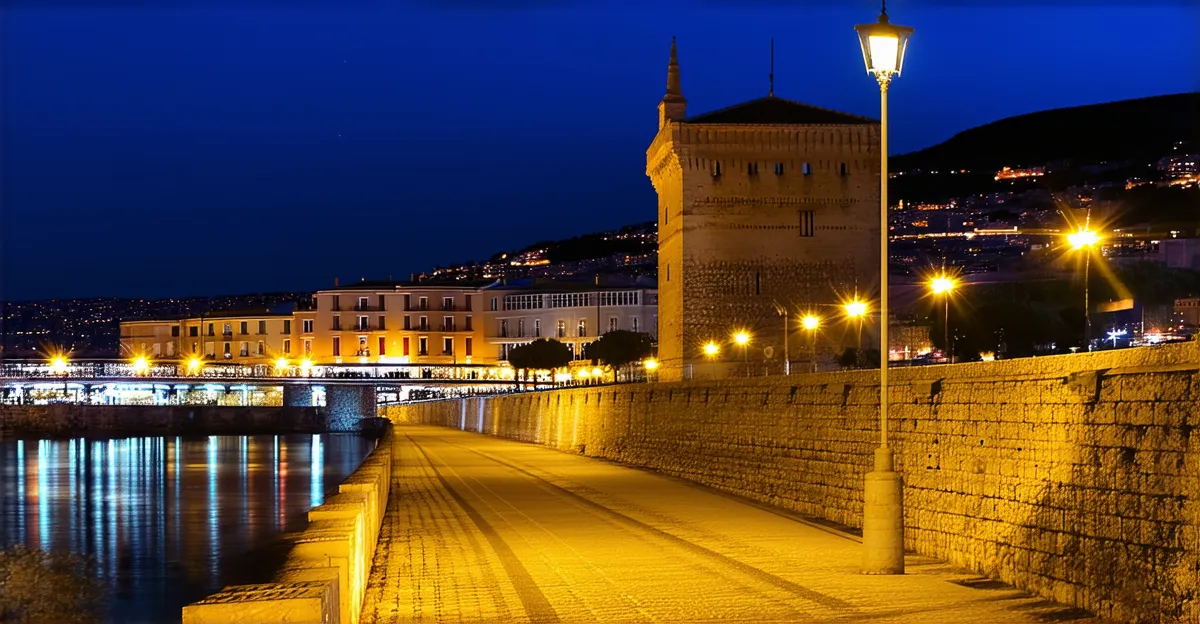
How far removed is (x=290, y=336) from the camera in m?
134

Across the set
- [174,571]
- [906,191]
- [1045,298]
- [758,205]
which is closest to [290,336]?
[906,191]

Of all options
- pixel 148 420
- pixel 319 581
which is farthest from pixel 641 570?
pixel 148 420

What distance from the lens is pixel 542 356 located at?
100688 mm

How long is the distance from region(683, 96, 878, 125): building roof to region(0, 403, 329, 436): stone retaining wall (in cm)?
6456

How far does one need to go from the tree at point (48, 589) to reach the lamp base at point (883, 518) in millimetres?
16664

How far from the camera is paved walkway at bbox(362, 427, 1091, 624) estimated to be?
12.7 metres

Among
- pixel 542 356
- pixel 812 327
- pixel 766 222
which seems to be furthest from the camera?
pixel 542 356

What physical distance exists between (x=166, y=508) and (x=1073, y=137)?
→ 133667 millimetres

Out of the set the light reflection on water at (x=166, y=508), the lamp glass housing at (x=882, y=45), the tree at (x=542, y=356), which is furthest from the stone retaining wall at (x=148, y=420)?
the lamp glass housing at (x=882, y=45)

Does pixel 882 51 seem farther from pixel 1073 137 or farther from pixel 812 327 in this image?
pixel 1073 137

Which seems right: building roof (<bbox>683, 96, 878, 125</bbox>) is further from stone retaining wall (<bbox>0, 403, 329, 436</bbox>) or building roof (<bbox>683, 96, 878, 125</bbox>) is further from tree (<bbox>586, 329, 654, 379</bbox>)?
stone retaining wall (<bbox>0, 403, 329, 436</bbox>)

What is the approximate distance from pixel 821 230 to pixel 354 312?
77.4 meters

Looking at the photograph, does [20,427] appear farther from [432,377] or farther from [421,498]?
[421,498]

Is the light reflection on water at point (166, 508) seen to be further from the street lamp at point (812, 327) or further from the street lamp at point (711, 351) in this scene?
the street lamp at point (812, 327)
